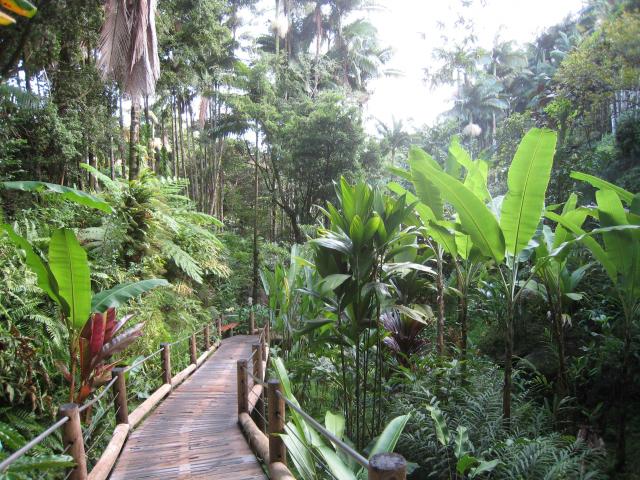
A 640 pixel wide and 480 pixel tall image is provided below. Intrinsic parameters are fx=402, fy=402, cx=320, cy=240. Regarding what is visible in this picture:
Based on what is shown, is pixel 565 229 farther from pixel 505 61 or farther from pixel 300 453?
pixel 505 61

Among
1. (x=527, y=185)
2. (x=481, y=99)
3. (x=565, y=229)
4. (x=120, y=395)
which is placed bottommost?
(x=120, y=395)

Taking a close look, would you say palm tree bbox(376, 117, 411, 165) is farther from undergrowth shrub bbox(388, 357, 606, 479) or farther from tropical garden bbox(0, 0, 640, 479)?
undergrowth shrub bbox(388, 357, 606, 479)

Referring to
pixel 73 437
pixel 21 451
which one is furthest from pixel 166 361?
pixel 21 451

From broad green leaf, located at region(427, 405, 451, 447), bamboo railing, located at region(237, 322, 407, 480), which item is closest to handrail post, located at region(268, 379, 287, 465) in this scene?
bamboo railing, located at region(237, 322, 407, 480)

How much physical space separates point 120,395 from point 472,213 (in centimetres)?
344

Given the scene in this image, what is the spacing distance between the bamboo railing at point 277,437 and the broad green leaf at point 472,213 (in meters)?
1.67

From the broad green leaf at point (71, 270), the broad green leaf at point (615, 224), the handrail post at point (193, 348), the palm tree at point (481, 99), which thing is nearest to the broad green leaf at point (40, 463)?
the broad green leaf at point (71, 270)

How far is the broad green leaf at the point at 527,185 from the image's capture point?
2.55 meters

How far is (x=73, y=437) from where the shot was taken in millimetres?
2469

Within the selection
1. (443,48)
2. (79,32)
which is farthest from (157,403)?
(443,48)

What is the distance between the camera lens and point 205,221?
9.62 m

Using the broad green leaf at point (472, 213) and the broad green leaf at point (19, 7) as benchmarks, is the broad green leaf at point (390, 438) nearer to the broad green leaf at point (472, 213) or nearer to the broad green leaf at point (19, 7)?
the broad green leaf at point (472, 213)

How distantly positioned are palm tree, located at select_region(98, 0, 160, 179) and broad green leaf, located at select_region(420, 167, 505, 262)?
18.9ft

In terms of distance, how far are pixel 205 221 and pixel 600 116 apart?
12.6m
